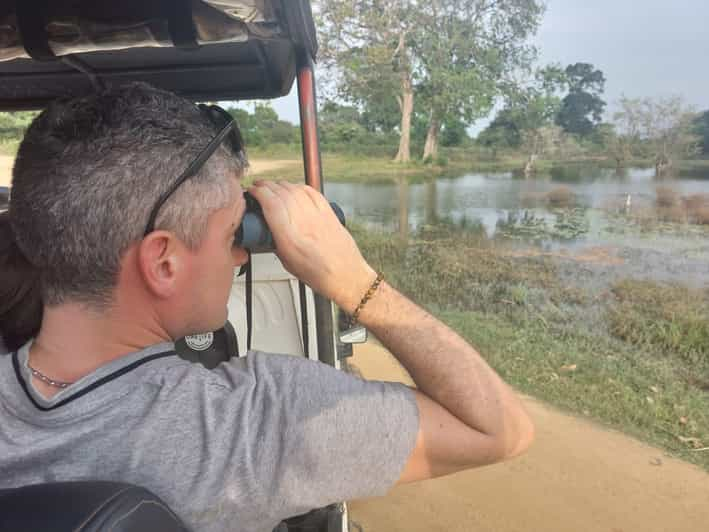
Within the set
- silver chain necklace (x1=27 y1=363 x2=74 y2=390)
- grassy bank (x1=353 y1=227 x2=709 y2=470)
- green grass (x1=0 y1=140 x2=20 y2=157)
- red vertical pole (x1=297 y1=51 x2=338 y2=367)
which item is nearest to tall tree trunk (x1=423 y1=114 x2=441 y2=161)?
grassy bank (x1=353 y1=227 x2=709 y2=470)

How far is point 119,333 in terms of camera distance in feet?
3.09

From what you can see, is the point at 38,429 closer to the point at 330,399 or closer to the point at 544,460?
the point at 330,399

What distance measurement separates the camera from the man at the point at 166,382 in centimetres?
85

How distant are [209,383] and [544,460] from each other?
342 centimetres

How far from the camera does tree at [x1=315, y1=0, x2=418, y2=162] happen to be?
68.2 feet

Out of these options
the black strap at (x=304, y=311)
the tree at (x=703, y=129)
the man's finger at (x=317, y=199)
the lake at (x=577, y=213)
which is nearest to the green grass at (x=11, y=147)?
the man's finger at (x=317, y=199)

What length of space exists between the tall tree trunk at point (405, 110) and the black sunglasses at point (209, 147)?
22.1m

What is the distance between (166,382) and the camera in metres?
0.90

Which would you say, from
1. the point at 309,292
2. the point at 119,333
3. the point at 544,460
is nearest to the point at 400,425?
the point at 119,333

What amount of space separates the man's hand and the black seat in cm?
47

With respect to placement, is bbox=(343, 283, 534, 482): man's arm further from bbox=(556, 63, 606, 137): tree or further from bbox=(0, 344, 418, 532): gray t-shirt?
bbox=(556, 63, 606, 137): tree

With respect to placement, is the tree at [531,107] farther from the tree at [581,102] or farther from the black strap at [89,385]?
the black strap at [89,385]

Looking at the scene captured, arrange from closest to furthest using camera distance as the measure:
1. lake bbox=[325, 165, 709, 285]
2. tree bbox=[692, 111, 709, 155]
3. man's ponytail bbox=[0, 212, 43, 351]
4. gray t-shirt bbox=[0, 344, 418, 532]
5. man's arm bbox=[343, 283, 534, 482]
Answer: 1. gray t-shirt bbox=[0, 344, 418, 532]
2. man's arm bbox=[343, 283, 534, 482]
3. man's ponytail bbox=[0, 212, 43, 351]
4. lake bbox=[325, 165, 709, 285]
5. tree bbox=[692, 111, 709, 155]

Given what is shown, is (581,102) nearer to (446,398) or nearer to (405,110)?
(405,110)
